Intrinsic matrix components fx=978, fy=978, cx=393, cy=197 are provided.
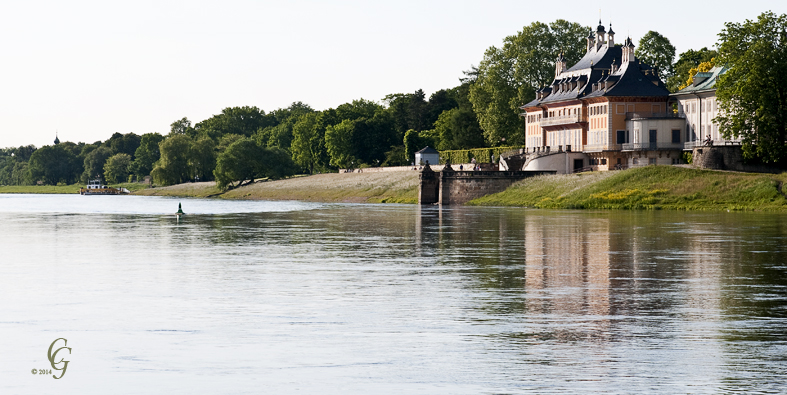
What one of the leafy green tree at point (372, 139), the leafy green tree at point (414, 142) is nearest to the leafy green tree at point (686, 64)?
the leafy green tree at point (414, 142)

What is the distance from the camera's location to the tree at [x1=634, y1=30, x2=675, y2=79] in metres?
119

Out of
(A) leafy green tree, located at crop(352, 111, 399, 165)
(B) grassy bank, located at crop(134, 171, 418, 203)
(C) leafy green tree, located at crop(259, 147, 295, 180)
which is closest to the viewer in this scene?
(B) grassy bank, located at crop(134, 171, 418, 203)

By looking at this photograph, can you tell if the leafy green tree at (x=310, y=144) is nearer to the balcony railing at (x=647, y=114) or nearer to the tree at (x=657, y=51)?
the tree at (x=657, y=51)

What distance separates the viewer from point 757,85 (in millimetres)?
76375

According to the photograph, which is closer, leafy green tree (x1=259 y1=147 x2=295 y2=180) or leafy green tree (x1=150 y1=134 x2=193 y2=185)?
leafy green tree (x1=259 y1=147 x2=295 y2=180)

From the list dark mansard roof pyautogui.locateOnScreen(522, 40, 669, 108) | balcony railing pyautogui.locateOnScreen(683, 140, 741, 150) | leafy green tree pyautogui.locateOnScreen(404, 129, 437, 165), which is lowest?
balcony railing pyautogui.locateOnScreen(683, 140, 741, 150)

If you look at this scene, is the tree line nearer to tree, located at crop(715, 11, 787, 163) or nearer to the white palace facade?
tree, located at crop(715, 11, 787, 163)

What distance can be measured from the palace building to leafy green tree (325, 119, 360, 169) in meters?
55.5

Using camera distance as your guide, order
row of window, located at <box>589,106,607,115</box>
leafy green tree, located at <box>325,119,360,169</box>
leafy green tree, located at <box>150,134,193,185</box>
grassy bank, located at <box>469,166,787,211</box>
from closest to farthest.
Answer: grassy bank, located at <box>469,166,787,211</box>
row of window, located at <box>589,106,607,115</box>
leafy green tree, located at <box>325,119,360,169</box>
leafy green tree, located at <box>150,134,193,185</box>

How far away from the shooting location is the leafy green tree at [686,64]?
10638 cm

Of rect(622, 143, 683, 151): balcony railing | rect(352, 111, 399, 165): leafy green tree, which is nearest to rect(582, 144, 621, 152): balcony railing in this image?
rect(622, 143, 683, 151): balcony railing

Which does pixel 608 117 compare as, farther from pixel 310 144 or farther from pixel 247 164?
pixel 310 144

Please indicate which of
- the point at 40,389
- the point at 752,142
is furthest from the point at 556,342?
the point at 752,142

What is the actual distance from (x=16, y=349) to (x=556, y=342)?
8.52 meters
